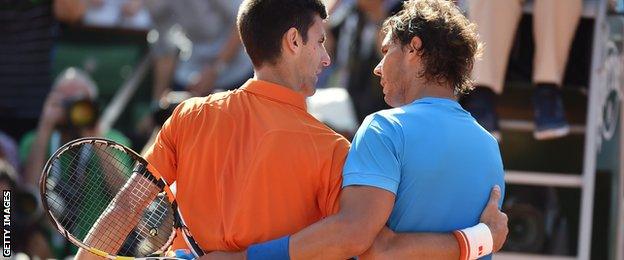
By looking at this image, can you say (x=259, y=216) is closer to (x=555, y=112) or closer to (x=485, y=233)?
(x=485, y=233)

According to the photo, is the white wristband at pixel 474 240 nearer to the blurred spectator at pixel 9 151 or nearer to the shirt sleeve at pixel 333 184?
the shirt sleeve at pixel 333 184

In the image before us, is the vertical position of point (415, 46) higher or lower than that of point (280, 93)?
higher

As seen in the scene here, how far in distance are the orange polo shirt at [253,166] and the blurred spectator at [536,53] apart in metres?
2.83

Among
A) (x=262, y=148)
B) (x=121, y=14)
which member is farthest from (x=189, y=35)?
(x=262, y=148)

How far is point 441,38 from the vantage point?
4.29m

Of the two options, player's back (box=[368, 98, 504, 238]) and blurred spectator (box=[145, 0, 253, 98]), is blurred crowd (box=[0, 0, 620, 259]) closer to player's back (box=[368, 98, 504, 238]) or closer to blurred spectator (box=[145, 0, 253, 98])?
blurred spectator (box=[145, 0, 253, 98])

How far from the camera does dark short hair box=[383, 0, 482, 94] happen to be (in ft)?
14.0

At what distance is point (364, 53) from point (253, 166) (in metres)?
4.40

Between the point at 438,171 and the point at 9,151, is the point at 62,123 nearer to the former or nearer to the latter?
the point at 9,151

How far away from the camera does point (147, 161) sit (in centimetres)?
430

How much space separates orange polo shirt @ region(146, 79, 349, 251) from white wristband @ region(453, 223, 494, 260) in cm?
42

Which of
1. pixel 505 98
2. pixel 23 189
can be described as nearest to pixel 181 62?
pixel 23 189

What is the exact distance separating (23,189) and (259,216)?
4.44 meters

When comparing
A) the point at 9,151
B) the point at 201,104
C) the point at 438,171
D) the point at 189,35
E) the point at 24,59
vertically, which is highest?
the point at 201,104
